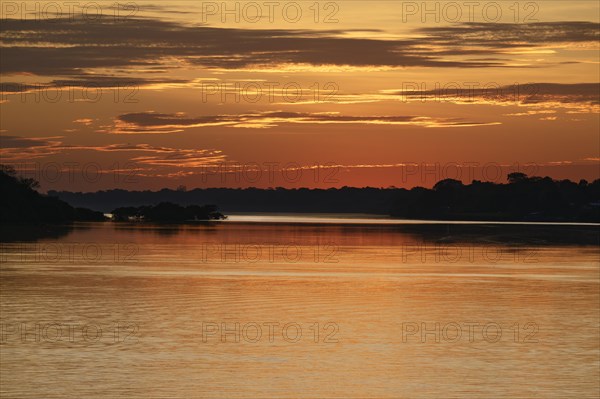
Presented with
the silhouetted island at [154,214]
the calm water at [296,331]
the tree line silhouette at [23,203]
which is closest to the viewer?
the calm water at [296,331]

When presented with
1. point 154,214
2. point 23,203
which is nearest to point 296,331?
point 23,203

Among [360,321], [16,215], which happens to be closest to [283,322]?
[360,321]

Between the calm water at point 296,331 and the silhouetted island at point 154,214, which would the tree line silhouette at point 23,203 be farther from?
the calm water at point 296,331

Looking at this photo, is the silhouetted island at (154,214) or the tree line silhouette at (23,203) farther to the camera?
the silhouetted island at (154,214)

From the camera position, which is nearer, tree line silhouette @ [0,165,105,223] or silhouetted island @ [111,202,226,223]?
tree line silhouette @ [0,165,105,223]

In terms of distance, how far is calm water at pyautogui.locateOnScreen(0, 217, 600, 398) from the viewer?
22641 millimetres

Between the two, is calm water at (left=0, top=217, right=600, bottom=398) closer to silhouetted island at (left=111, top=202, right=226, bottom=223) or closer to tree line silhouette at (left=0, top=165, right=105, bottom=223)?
tree line silhouette at (left=0, top=165, right=105, bottom=223)

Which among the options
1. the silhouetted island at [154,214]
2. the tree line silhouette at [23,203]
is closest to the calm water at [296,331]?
the tree line silhouette at [23,203]

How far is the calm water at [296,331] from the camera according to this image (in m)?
22.6

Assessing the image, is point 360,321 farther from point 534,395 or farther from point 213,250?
point 213,250

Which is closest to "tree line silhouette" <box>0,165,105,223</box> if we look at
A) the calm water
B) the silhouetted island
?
the silhouetted island

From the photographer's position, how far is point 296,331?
3017cm

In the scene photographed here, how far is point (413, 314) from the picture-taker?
34938mm

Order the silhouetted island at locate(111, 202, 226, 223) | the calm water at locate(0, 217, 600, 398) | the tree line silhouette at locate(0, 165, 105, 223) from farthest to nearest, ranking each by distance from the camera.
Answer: the silhouetted island at locate(111, 202, 226, 223), the tree line silhouette at locate(0, 165, 105, 223), the calm water at locate(0, 217, 600, 398)
